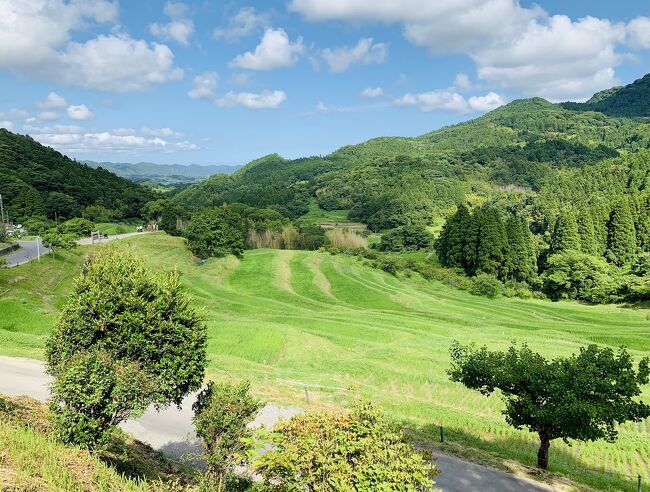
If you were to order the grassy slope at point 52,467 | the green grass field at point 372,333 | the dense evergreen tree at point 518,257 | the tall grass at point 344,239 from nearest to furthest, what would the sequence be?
1. the grassy slope at point 52,467
2. the green grass field at point 372,333
3. the dense evergreen tree at point 518,257
4. the tall grass at point 344,239

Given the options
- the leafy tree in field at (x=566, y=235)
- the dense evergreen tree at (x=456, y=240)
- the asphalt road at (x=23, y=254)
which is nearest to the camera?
the asphalt road at (x=23, y=254)

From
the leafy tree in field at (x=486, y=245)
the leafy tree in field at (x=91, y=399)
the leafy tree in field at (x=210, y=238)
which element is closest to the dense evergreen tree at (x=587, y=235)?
the leafy tree in field at (x=486, y=245)

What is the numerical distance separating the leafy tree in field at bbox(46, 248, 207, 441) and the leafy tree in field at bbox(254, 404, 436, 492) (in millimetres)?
6675

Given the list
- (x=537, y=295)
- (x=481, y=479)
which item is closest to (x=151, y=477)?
(x=481, y=479)

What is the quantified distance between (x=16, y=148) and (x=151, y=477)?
171 metres

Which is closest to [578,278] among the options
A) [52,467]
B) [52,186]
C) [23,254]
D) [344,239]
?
[344,239]

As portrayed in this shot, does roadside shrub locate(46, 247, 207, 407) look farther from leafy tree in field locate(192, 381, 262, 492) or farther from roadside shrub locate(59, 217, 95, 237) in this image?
roadside shrub locate(59, 217, 95, 237)

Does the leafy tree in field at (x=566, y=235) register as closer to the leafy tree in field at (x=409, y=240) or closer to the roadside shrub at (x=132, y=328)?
the leafy tree in field at (x=409, y=240)

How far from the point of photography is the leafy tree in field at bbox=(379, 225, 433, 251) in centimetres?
13262

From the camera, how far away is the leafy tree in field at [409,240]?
132625 mm

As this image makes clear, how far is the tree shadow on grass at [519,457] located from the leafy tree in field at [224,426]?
687cm

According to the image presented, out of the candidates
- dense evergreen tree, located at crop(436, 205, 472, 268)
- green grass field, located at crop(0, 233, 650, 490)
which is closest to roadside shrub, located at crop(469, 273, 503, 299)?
green grass field, located at crop(0, 233, 650, 490)

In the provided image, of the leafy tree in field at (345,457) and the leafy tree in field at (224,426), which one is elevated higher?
the leafy tree in field at (345,457)

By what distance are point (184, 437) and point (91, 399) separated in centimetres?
774
